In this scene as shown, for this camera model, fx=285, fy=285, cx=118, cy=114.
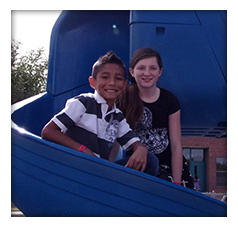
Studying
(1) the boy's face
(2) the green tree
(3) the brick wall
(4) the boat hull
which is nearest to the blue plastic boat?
(4) the boat hull

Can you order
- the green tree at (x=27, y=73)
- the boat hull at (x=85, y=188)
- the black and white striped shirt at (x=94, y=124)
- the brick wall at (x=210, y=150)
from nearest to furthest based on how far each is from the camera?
1. the boat hull at (x=85, y=188)
2. the black and white striped shirt at (x=94, y=124)
3. the green tree at (x=27, y=73)
4. the brick wall at (x=210, y=150)

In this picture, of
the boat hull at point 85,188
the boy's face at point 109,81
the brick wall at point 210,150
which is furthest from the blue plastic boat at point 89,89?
the brick wall at point 210,150

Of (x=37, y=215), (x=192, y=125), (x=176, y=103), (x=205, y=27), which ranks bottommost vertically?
(x=37, y=215)

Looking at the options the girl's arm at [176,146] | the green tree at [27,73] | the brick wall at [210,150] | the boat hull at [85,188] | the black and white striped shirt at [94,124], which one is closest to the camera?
the boat hull at [85,188]

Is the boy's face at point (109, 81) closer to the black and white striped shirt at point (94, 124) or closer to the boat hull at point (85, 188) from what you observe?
the black and white striped shirt at point (94, 124)

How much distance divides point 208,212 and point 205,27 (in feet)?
3.19

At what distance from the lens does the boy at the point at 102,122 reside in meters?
1.12

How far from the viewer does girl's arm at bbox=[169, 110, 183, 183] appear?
1.46m

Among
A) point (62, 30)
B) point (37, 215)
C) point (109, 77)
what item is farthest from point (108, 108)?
point (62, 30)

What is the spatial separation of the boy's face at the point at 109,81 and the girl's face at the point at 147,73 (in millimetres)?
269

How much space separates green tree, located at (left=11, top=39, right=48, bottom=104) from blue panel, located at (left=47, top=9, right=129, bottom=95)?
14cm

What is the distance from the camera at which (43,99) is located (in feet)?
6.34

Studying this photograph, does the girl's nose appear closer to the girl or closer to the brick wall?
the girl

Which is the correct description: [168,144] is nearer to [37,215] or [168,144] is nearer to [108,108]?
[108,108]
